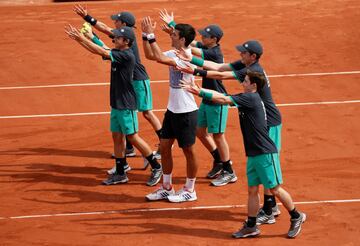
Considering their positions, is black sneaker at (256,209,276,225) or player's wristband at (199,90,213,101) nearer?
player's wristband at (199,90,213,101)

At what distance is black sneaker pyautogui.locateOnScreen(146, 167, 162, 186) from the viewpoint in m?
16.0

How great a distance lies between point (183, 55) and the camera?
14570 mm

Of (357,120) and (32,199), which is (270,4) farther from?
(32,199)

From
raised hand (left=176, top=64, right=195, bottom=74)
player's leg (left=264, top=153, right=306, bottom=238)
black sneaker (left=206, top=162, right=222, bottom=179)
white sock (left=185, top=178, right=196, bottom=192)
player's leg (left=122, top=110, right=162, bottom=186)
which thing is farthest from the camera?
black sneaker (left=206, top=162, right=222, bottom=179)

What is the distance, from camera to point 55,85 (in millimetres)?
22391

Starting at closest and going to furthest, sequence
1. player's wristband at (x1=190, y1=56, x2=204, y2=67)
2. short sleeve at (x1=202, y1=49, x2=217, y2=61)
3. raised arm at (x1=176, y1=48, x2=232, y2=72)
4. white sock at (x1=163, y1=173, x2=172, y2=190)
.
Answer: raised arm at (x1=176, y1=48, x2=232, y2=72), player's wristband at (x1=190, y1=56, x2=204, y2=67), white sock at (x1=163, y1=173, x2=172, y2=190), short sleeve at (x1=202, y1=49, x2=217, y2=61)

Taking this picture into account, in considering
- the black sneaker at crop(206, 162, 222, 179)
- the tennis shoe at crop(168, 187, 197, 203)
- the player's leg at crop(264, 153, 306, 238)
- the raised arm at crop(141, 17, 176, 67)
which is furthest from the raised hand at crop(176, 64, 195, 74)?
the black sneaker at crop(206, 162, 222, 179)

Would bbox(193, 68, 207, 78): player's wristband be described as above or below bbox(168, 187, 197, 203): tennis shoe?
above

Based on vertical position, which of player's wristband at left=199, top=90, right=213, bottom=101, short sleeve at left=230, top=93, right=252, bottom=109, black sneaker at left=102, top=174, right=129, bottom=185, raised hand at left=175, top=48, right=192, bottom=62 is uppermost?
raised hand at left=175, top=48, right=192, bottom=62

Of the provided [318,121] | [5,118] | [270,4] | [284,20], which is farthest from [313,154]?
[270,4]

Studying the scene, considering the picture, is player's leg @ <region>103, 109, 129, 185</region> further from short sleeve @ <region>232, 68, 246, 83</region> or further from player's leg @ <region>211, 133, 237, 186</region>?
short sleeve @ <region>232, 68, 246, 83</region>

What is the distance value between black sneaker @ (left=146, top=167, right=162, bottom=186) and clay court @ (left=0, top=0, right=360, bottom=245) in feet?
0.89

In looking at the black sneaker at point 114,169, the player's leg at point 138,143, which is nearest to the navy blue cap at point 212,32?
the player's leg at point 138,143

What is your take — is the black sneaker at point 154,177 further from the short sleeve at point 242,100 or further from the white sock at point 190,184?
the short sleeve at point 242,100
